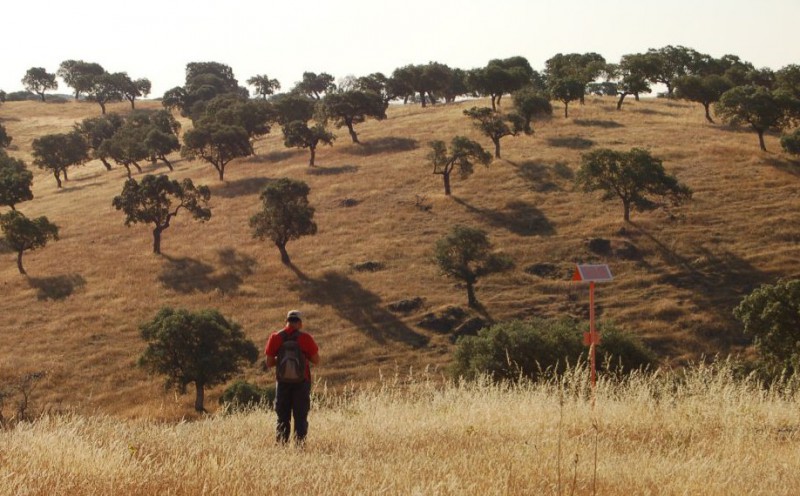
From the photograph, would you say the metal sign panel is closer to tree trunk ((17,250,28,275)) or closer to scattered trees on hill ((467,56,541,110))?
tree trunk ((17,250,28,275))

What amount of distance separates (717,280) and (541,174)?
25889 mm

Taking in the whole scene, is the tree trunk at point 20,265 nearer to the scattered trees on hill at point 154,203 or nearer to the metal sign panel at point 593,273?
the scattered trees on hill at point 154,203

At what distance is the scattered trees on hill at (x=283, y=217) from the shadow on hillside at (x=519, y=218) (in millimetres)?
15450

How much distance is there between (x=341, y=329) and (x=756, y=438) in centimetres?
4387

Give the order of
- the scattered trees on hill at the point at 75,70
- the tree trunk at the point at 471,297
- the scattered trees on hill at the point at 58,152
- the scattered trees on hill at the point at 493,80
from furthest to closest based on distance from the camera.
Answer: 1. the scattered trees on hill at the point at 75,70
2. the scattered trees on hill at the point at 493,80
3. the scattered trees on hill at the point at 58,152
4. the tree trunk at the point at 471,297

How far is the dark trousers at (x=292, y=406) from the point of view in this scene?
10445 millimetres

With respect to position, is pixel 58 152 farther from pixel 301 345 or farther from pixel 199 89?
pixel 301 345

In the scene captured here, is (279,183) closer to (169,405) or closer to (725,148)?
(169,405)

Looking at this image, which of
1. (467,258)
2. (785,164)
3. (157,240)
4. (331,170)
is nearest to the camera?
(467,258)

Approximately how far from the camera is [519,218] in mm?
67438

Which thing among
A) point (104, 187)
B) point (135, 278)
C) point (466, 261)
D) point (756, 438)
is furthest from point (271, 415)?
point (104, 187)

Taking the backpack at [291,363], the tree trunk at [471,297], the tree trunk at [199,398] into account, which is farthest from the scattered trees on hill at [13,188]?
the backpack at [291,363]

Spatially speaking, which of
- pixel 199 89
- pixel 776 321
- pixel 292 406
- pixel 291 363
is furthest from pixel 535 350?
pixel 199 89

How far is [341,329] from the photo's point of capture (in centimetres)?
5194
